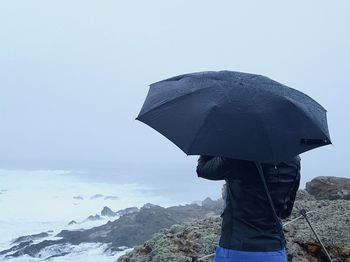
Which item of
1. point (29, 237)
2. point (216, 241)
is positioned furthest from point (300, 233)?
point (29, 237)

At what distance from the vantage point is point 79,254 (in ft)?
85.8

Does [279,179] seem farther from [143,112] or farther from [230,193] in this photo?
[143,112]

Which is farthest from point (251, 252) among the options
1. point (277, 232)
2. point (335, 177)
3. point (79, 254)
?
point (79, 254)

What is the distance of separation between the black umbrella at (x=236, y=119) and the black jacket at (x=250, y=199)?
13 centimetres

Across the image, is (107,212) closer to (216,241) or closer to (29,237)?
(29,237)

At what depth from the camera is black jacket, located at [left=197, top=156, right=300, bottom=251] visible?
294 cm

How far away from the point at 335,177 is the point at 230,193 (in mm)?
5067

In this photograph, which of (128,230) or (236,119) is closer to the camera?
(236,119)

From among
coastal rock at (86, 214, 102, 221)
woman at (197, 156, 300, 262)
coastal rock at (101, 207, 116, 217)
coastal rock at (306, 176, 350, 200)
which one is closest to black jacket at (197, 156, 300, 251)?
woman at (197, 156, 300, 262)

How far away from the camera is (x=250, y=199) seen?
2.98m

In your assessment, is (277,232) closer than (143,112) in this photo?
Yes

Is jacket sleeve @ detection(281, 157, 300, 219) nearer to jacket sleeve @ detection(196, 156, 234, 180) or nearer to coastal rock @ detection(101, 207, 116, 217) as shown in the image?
jacket sleeve @ detection(196, 156, 234, 180)

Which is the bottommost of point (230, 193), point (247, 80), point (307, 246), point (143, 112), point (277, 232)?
point (307, 246)

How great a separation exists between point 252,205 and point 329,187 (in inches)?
188
